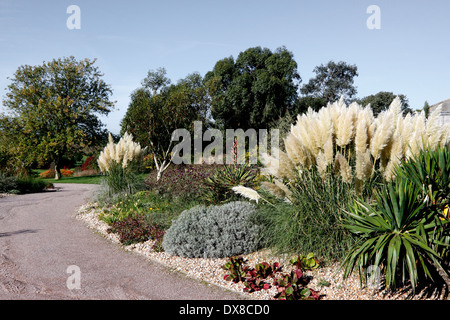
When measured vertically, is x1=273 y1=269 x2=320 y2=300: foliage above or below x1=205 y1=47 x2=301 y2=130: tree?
below

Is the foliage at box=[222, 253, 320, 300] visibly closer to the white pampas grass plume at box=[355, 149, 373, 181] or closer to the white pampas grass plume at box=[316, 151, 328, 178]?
the white pampas grass plume at box=[316, 151, 328, 178]

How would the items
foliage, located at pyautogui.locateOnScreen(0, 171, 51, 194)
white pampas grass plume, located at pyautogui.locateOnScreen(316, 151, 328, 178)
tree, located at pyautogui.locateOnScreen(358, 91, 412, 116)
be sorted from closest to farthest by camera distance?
white pampas grass plume, located at pyautogui.locateOnScreen(316, 151, 328, 178) → foliage, located at pyautogui.locateOnScreen(0, 171, 51, 194) → tree, located at pyautogui.locateOnScreen(358, 91, 412, 116)

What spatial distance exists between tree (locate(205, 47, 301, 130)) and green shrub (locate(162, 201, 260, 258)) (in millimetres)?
24243

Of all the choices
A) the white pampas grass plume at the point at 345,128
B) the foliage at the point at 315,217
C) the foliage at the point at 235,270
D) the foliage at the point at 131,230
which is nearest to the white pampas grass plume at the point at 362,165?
the foliage at the point at 315,217

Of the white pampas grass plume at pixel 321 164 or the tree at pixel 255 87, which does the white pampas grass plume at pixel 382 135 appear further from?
the tree at pixel 255 87

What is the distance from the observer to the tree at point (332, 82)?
38719 mm

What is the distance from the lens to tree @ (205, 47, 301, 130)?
3095 cm

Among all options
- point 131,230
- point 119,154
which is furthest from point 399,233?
point 119,154

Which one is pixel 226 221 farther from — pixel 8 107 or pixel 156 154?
pixel 8 107

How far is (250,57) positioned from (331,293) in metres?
31.0

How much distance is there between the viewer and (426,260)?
13.4 feet

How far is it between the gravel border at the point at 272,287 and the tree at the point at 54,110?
74.4ft

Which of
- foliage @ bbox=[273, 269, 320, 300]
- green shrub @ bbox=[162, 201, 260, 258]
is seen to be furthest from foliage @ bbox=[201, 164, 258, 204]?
foliage @ bbox=[273, 269, 320, 300]
